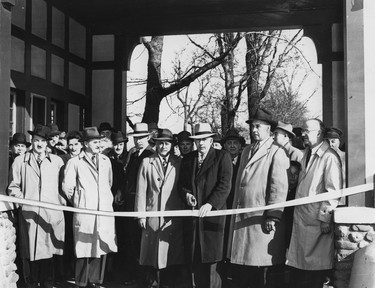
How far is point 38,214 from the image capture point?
22.8ft

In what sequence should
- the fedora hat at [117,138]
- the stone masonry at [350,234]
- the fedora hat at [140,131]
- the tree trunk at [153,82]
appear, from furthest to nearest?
the tree trunk at [153,82] → the fedora hat at [117,138] → the fedora hat at [140,131] → the stone masonry at [350,234]

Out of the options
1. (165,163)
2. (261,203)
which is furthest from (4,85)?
(261,203)

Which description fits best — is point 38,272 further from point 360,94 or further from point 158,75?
point 158,75

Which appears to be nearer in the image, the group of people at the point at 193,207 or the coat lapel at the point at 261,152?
the group of people at the point at 193,207

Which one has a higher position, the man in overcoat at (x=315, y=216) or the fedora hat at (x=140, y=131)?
the fedora hat at (x=140, y=131)

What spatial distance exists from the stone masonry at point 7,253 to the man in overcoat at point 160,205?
1468 millimetres

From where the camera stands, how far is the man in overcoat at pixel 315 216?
596 cm

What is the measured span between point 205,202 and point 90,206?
4.53 ft

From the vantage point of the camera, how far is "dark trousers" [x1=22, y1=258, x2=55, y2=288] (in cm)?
686

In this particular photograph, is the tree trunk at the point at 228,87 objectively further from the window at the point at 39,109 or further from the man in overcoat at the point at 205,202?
the man in overcoat at the point at 205,202

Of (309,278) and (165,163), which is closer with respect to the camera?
(309,278)

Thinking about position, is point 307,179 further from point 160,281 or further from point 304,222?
point 160,281

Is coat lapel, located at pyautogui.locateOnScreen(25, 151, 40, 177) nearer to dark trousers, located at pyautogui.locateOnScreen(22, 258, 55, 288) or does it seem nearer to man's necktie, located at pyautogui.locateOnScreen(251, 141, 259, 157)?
dark trousers, located at pyautogui.locateOnScreen(22, 258, 55, 288)

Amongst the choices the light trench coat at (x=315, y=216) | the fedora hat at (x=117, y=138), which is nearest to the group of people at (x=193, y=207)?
the light trench coat at (x=315, y=216)
